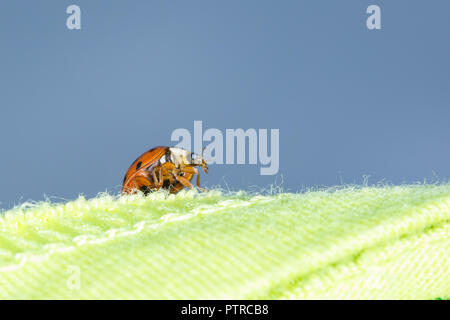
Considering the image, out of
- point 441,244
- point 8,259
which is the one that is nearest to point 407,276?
point 441,244

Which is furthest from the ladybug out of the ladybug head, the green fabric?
the green fabric

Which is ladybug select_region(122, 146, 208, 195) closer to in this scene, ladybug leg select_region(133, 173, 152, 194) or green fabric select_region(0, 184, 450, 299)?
ladybug leg select_region(133, 173, 152, 194)

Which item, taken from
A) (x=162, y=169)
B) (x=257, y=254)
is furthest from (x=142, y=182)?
(x=257, y=254)

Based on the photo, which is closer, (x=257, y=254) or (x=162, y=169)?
(x=257, y=254)

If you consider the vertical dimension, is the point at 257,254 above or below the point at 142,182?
above

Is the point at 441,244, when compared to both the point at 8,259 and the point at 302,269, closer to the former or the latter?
the point at 302,269

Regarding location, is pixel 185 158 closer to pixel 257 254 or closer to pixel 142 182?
pixel 142 182
